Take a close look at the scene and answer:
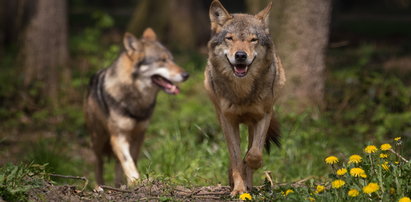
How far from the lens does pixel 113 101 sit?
26.6 feet

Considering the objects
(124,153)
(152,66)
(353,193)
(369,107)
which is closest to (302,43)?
(369,107)

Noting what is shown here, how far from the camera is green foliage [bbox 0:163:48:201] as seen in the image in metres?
4.18

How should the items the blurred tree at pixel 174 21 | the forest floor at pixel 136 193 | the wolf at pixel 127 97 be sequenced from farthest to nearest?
1. the blurred tree at pixel 174 21
2. the wolf at pixel 127 97
3. the forest floor at pixel 136 193

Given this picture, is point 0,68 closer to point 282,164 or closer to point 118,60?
point 118,60

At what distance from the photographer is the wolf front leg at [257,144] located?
17.0 ft

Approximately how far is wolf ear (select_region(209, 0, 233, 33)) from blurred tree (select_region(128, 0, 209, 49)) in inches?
467

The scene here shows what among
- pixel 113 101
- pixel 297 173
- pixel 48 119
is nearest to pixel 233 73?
pixel 297 173

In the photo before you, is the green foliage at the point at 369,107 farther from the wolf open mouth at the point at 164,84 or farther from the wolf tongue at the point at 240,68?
the wolf tongue at the point at 240,68

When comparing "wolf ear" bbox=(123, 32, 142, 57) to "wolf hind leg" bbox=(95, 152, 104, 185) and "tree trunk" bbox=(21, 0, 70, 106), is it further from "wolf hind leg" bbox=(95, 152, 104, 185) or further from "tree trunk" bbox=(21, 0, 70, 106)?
"tree trunk" bbox=(21, 0, 70, 106)

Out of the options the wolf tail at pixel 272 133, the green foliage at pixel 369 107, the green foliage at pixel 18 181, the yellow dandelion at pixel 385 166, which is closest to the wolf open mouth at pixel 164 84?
the green foliage at pixel 369 107

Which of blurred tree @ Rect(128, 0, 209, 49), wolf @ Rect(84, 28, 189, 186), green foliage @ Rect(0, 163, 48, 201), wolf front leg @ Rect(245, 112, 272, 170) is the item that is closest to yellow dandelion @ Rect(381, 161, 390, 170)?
wolf front leg @ Rect(245, 112, 272, 170)

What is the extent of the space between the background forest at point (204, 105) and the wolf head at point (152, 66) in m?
0.71

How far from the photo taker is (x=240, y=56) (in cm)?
515

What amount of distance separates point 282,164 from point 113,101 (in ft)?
7.97
